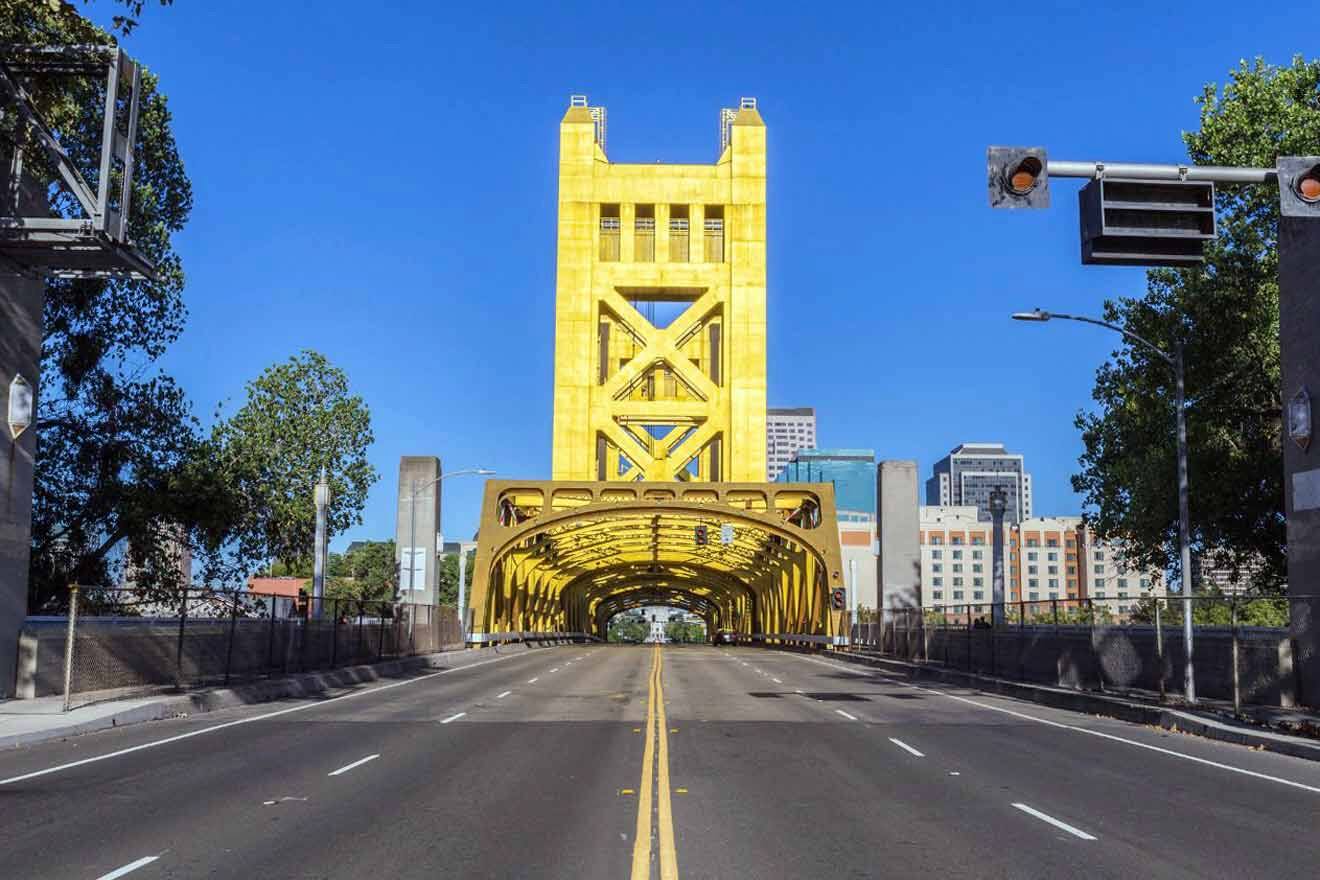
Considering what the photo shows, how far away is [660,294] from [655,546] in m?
16.3

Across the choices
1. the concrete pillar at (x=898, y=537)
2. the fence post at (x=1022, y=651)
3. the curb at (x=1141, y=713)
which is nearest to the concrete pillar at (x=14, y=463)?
the curb at (x=1141, y=713)

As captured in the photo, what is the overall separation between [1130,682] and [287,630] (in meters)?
18.7

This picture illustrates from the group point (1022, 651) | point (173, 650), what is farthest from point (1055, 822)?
point (1022, 651)

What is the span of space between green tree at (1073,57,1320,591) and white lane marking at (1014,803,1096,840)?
2821 cm

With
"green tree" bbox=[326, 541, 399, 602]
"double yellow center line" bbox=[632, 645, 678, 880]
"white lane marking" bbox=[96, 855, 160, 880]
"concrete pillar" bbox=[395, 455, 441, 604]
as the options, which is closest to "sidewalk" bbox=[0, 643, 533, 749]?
"double yellow center line" bbox=[632, 645, 678, 880]

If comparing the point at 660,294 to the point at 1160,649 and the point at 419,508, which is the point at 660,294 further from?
the point at 1160,649

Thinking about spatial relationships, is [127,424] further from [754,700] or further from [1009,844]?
[1009,844]

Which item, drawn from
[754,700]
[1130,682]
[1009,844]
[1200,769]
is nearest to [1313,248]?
[1130,682]

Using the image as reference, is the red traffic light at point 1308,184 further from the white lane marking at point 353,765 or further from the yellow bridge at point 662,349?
the yellow bridge at point 662,349

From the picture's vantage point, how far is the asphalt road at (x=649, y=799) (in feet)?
29.2

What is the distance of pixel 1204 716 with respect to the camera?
66.3 feet

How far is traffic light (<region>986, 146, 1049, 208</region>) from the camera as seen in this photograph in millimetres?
13227

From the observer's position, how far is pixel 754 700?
1023 inches

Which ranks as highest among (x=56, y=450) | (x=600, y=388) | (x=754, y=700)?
(x=600, y=388)
